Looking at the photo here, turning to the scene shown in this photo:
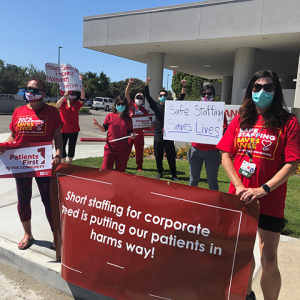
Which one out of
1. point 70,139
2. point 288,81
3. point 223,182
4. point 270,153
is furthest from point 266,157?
point 288,81

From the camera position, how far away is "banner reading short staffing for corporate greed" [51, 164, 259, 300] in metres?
2.14

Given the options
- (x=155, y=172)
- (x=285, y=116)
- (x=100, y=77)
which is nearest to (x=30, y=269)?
(x=285, y=116)

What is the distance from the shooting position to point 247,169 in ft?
7.45

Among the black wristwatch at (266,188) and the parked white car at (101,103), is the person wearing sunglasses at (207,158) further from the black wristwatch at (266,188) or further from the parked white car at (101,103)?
the parked white car at (101,103)

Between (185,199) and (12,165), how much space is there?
81.1 inches

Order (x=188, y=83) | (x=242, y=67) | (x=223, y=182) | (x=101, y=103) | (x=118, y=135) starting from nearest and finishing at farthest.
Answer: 1. (x=118, y=135)
2. (x=223, y=182)
3. (x=242, y=67)
4. (x=188, y=83)
5. (x=101, y=103)

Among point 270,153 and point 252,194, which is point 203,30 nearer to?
point 270,153

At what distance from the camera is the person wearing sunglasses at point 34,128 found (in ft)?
10.7

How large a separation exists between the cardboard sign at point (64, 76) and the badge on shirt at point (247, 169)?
4.98 meters

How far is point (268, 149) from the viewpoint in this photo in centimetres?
221

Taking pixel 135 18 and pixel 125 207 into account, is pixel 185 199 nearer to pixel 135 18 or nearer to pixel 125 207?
pixel 125 207

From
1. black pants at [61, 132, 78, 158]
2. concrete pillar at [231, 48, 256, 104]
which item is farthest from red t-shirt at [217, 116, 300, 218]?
concrete pillar at [231, 48, 256, 104]

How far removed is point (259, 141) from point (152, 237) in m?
1.12

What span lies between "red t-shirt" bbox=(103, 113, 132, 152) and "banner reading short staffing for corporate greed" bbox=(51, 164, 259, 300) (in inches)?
99.7
